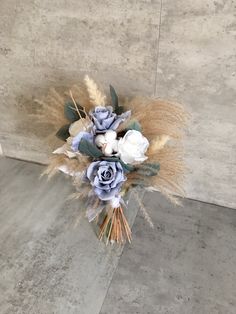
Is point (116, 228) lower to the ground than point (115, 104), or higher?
lower

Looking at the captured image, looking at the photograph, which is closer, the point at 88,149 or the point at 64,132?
the point at 88,149

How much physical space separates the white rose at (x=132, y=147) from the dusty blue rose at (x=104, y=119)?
1.7 inches

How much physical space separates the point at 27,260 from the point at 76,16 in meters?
0.68

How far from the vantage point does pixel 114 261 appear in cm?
93

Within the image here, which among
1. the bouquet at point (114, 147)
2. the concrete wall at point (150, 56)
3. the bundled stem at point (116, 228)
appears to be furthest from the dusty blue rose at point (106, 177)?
the concrete wall at point (150, 56)

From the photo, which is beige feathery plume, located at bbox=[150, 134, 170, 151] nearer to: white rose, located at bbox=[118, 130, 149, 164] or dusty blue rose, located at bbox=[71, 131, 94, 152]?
white rose, located at bbox=[118, 130, 149, 164]

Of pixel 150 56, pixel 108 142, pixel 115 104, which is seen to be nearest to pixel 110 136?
pixel 108 142

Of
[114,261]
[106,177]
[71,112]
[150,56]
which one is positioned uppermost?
[150,56]

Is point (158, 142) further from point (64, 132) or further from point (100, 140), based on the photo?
point (64, 132)

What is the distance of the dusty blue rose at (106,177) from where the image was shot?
77 cm

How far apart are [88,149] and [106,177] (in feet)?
0.25

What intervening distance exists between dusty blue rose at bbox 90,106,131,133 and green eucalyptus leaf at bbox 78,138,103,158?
46 millimetres

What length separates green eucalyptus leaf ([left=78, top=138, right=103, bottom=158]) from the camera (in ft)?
2.55

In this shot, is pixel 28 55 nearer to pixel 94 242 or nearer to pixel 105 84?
pixel 105 84
